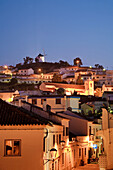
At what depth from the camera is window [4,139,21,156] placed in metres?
24.0

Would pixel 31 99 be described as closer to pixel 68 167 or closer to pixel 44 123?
pixel 68 167

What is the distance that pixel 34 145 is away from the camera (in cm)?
2402

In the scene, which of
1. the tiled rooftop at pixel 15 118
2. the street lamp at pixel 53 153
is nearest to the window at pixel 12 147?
the tiled rooftop at pixel 15 118

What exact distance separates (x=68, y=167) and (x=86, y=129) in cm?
1229

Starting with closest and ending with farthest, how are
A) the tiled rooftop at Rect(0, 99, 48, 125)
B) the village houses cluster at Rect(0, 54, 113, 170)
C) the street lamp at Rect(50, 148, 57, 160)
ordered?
the village houses cluster at Rect(0, 54, 113, 170)
the tiled rooftop at Rect(0, 99, 48, 125)
the street lamp at Rect(50, 148, 57, 160)

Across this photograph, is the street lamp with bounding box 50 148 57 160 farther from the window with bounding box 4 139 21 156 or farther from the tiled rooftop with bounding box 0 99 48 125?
the window with bounding box 4 139 21 156

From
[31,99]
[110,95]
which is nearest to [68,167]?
[31,99]

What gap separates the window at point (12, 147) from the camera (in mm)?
24000

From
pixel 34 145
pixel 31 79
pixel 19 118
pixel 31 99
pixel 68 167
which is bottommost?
pixel 68 167

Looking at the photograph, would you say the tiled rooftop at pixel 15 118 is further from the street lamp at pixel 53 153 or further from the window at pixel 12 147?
the street lamp at pixel 53 153

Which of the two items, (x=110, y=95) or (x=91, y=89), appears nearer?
(x=110, y=95)

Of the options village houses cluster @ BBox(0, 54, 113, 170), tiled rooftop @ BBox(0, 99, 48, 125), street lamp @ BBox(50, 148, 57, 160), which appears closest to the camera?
village houses cluster @ BBox(0, 54, 113, 170)

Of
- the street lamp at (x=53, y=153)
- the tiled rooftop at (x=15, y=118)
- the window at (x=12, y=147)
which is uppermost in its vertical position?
the tiled rooftop at (x=15, y=118)

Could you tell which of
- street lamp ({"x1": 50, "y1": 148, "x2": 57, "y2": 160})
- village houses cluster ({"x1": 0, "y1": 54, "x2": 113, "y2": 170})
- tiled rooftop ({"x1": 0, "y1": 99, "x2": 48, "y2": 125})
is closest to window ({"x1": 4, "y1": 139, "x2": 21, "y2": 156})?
village houses cluster ({"x1": 0, "y1": 54, "x2": 113, "y2": 170})
